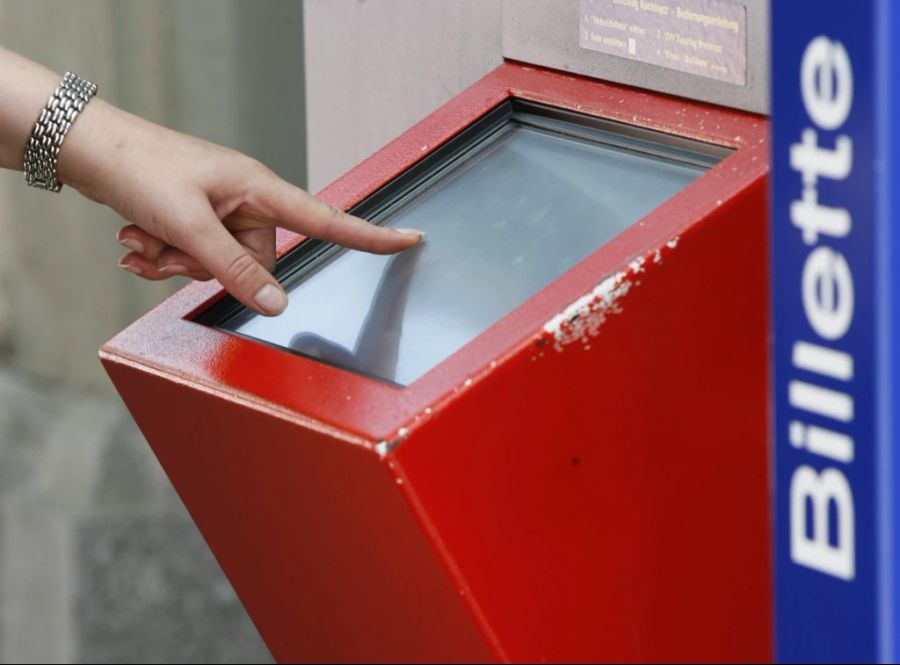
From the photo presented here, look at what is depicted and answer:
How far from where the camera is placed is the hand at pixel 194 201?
123 centimetres

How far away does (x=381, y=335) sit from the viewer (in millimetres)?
1236

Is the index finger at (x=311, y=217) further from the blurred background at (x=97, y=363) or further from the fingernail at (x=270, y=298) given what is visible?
the blurred background at (x=97, y=363)

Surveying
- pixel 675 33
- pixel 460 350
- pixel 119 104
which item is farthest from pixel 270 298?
pixel 119 104

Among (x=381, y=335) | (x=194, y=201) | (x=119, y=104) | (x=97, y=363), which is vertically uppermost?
(x=194, y=201)

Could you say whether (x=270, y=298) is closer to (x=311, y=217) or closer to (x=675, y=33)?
(x=311, y=217)

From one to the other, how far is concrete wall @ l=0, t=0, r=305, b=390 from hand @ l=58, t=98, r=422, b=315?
109 centimetres

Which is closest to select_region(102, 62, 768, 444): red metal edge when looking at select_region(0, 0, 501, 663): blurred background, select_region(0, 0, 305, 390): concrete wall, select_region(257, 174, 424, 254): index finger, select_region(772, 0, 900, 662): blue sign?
select_region(257, 174, 424, 254): index finger

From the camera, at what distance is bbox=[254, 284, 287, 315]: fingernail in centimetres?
124

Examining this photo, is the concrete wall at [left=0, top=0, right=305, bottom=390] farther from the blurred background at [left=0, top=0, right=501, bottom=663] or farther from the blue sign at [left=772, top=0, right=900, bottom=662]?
the blue sign at [left=772, top=0, right=900, bottom=662]

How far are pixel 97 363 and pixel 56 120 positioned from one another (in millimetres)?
1678

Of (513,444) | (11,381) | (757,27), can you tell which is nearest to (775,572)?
(513,444)

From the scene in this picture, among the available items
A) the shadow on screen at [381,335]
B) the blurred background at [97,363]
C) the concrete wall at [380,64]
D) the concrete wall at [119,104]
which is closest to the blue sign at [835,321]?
the shadow on screen at [381,335]

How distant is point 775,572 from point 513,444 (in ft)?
0.78

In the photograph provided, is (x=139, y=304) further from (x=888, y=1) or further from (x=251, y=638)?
(x=888, y=1)
